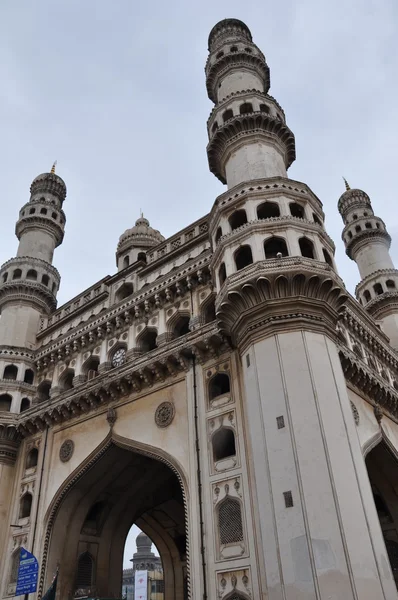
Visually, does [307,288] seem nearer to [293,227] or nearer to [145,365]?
[293,227]

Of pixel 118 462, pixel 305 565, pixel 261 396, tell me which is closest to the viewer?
pixel 305 565

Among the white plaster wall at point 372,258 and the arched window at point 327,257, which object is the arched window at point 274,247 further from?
the white plaster wall at point 372,258

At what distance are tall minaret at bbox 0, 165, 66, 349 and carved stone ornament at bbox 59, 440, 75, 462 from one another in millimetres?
7267

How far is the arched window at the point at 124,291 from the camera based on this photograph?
25.1 metres

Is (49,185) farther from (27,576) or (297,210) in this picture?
(27,576)

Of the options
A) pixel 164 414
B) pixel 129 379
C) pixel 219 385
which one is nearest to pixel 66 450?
pixel 129 379

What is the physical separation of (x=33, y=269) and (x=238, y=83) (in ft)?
48.5

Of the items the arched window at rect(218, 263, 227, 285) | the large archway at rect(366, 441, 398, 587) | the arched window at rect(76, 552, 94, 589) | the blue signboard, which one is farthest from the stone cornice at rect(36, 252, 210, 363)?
the blue signboard

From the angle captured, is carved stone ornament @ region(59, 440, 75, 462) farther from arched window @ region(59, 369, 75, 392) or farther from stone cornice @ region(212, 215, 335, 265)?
stone cornice @ region(212, 215, 335, 265)

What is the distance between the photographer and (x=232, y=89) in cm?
2600

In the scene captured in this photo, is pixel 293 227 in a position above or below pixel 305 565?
above

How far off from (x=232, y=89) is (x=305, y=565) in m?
21.3

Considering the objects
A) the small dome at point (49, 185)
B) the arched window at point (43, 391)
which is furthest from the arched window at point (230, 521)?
the small dome at point (49, 185)

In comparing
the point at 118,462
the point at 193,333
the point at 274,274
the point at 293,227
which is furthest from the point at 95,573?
the point at 293,227
